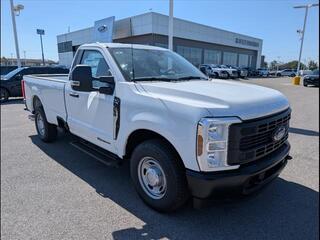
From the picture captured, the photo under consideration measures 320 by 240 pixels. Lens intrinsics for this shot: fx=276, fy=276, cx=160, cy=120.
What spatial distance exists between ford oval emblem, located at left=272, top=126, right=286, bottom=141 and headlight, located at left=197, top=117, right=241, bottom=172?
0.70 metres

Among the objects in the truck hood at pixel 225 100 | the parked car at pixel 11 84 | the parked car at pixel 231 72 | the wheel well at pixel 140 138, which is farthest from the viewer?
the parked car at pixel 231 72

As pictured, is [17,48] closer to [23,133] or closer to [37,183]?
[23,133]

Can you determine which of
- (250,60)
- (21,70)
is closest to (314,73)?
(21,70)

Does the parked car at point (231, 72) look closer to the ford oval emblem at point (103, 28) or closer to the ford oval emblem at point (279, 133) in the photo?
the ford oval emblem at point (103, 28)

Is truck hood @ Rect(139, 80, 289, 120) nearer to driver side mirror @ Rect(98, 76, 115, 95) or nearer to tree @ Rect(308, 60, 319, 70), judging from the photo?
driver side mirror @ Rect(98, 76, 115, 95)

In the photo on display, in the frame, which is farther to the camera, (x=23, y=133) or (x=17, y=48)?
(x=17, y=48)

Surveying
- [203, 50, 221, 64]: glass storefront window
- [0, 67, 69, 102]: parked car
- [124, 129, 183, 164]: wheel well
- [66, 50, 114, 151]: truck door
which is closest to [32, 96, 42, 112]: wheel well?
[66, 50, 114, 151]: truck door

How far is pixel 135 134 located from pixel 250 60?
62.5 meters

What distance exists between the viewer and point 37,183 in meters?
4.02

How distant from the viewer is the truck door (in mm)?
3693

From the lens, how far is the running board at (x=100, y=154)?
3641 millimetres

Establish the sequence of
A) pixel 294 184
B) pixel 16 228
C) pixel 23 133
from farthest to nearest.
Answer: pixel 23 133, pixel 294 184, pixel 16 228

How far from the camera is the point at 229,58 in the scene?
5281 centimetres

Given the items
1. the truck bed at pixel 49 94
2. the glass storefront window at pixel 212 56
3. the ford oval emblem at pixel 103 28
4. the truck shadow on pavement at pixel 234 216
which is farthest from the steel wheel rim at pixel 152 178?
the glass storefront window at pixel 212 56
